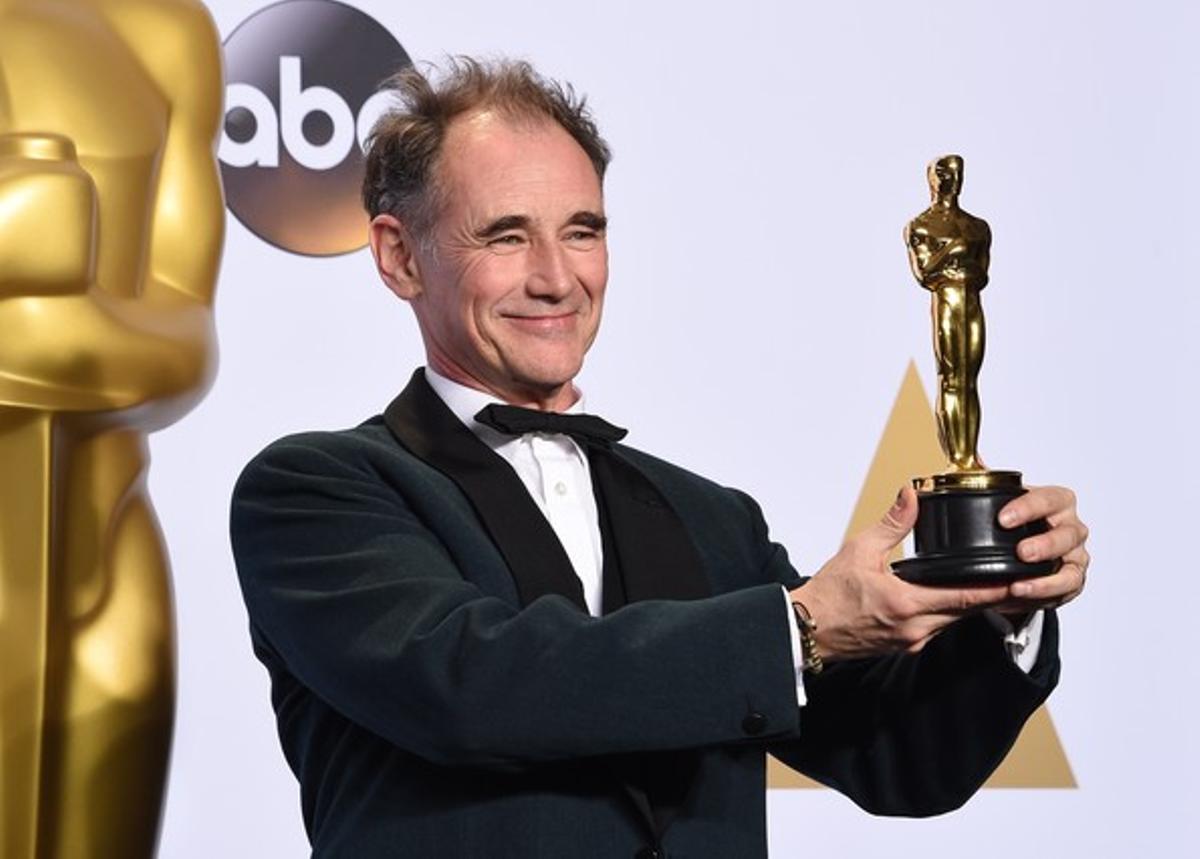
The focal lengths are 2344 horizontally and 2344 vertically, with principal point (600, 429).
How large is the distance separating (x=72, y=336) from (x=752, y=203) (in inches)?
35.4

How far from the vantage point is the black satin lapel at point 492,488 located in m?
1.55

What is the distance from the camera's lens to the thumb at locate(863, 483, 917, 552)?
1414mm

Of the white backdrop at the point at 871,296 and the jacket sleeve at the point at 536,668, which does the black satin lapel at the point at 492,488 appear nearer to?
the jacket sleeve at the point at 536,668

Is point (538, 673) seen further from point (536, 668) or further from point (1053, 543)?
point (1053, 543)

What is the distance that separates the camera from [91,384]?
1.64m

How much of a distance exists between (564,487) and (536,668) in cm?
25

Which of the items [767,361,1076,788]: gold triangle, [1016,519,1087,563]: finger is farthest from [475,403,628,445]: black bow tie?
[767,361,1076,788]: gold triangle

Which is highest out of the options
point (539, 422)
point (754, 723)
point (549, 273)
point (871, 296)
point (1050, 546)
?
point (871, 296)

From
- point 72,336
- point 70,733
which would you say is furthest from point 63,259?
point 70,733

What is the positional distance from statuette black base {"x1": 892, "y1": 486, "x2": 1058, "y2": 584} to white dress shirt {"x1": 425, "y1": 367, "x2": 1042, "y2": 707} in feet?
0.42

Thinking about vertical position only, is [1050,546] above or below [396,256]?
below

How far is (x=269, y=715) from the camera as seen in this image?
2.11m

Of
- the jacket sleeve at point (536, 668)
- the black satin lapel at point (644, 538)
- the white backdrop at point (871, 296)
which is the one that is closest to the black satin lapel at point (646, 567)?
the black satin lapel at point (644, 538)

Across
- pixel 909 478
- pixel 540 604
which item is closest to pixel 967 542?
pixel 540 604
